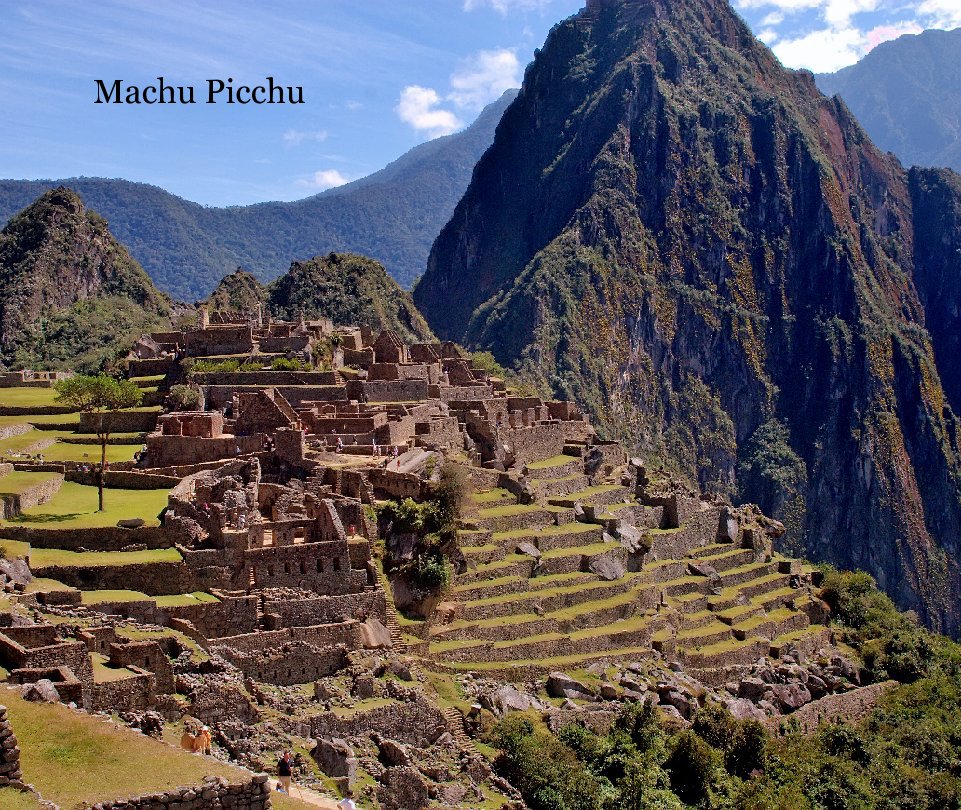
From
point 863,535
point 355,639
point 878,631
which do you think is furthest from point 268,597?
point 863,535

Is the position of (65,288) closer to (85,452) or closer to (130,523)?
(85,452)

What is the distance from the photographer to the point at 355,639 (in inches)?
1176

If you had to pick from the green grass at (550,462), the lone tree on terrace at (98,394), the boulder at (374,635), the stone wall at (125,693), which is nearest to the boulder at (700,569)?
the green grass at (550,462)

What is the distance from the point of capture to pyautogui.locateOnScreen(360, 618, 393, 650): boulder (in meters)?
30.2

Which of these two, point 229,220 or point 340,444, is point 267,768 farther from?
point 229,220

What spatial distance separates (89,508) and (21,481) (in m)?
3.01

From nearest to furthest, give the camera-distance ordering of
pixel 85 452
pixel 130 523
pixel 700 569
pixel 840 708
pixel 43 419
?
pixel 130 523, pixel 85 452, pixel 840 708, pixel 700 569, pixel 43 419

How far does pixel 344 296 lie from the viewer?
110562 mm

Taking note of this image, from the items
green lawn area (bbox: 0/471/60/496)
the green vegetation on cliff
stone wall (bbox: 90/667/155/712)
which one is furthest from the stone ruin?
green lawn area (bbox: 0/471/60/496)

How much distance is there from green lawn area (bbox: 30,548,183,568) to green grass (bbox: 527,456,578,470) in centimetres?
1955

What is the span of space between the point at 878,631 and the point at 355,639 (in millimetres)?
31260

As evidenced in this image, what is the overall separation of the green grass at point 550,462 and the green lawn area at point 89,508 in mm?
16356

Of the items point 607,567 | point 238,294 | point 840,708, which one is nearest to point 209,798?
point 607,567

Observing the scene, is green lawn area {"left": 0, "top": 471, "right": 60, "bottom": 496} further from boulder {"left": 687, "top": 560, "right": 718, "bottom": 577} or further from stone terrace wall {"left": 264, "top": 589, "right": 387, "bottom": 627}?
boulder {"left": 687, "top": 560, "right": 718, "bottom": 577}
